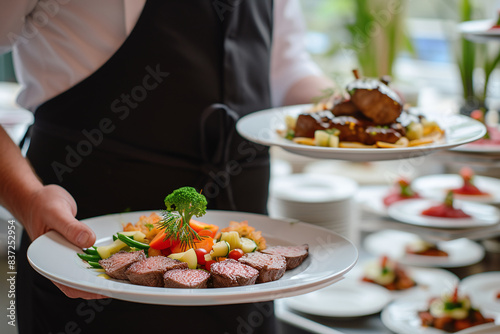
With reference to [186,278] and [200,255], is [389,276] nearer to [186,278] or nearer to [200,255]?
[200,255]

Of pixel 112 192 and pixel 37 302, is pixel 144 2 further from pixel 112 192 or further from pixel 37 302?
pixel 37 302

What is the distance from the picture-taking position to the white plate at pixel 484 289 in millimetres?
2134

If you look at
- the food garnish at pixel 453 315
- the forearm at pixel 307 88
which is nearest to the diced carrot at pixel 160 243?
the forearm at pixel 307 88

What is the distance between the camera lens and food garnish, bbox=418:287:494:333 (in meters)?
2.12

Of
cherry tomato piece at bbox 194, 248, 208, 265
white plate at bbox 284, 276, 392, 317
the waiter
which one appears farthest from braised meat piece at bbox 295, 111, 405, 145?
white plate at bbox 284, 276, 392, 317

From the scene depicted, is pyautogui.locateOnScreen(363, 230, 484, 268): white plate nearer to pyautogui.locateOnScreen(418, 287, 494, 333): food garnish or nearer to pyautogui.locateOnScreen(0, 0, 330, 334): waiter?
pyautogui.locateOnScreen(418, 287, 494, 333): food garnish

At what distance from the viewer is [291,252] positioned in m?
1.17

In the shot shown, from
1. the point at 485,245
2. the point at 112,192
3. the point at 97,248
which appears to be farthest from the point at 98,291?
the point at 485,245

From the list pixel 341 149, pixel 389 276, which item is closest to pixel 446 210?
pixel 389 276

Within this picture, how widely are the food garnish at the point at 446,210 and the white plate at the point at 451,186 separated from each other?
0.52 feet

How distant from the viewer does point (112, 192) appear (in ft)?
5.01

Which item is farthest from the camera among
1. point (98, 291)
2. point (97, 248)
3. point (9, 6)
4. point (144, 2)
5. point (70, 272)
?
point (144, 2)

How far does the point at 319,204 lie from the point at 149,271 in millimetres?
1442

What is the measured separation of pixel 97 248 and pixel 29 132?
2.18ft
